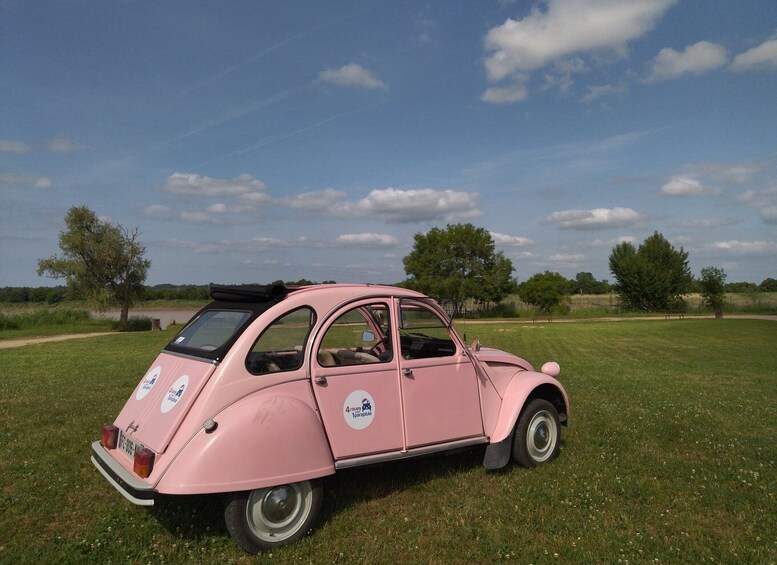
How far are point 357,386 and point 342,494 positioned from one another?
1305 mm

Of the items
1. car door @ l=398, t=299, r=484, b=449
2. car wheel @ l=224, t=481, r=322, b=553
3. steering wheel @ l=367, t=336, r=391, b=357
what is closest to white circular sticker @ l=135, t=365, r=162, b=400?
car wheel @ l=224, t=481, r=322, b=553

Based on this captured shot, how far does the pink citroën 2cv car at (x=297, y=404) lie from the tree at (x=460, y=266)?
6342cm

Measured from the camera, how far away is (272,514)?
4207 millimetres

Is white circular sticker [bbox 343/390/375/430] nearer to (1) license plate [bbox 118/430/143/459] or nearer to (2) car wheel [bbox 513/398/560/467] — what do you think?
(1) license plate [bbox 118/430/143/459]

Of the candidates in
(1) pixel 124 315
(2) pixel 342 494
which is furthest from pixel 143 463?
(1) pixel 124 315

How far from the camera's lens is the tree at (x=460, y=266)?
69.5 m

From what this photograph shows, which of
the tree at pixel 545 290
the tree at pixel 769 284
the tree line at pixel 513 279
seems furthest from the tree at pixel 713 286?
the tree at pixel 769 284

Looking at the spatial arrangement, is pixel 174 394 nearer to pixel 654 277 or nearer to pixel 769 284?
pixel 654 277

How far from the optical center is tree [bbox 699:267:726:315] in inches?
2343

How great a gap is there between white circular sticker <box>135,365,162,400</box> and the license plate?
34cm

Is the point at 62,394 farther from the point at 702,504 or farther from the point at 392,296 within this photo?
the point at 702,504

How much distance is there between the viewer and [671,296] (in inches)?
2729

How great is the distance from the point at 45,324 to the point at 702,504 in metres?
43.0

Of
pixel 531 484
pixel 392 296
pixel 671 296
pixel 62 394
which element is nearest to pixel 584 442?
pixel 531 484
